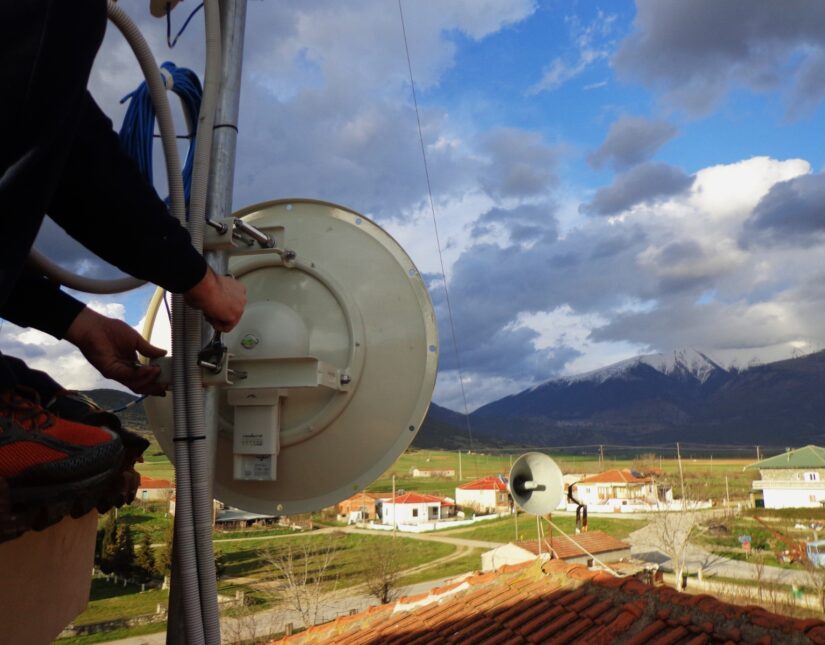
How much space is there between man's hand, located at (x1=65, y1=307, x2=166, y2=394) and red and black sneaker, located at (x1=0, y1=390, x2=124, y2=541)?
0.65 meters

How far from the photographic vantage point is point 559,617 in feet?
16.0

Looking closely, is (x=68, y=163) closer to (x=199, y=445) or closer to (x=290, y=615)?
(x=199, y=445)

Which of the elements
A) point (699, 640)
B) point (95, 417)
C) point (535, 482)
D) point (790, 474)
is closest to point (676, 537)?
point (790, 474)

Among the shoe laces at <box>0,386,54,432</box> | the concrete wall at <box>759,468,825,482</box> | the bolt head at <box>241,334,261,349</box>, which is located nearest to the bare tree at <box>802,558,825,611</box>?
the concrete wall at <box>759,468,825,482</box>

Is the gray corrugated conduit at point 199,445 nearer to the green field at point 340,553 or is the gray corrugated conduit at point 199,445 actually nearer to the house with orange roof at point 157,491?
the green field at point 340,553

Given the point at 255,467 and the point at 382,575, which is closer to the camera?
the point at 255,467

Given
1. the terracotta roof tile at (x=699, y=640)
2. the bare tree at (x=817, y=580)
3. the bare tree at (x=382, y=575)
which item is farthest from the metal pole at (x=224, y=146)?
the bare tree at (x=382, y=575)

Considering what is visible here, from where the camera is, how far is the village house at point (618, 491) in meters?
57.4

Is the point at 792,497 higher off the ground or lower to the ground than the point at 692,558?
higher

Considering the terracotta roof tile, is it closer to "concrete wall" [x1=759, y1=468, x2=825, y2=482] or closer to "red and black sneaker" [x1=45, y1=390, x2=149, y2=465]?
"red and black sneaker" [x1=45, y1=390, x2=149, y2=465]

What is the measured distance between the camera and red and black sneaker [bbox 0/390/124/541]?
1.25 m

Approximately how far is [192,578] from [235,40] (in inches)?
72.6

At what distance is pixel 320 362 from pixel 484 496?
64446 millimetres

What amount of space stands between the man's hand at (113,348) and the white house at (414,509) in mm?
54545
